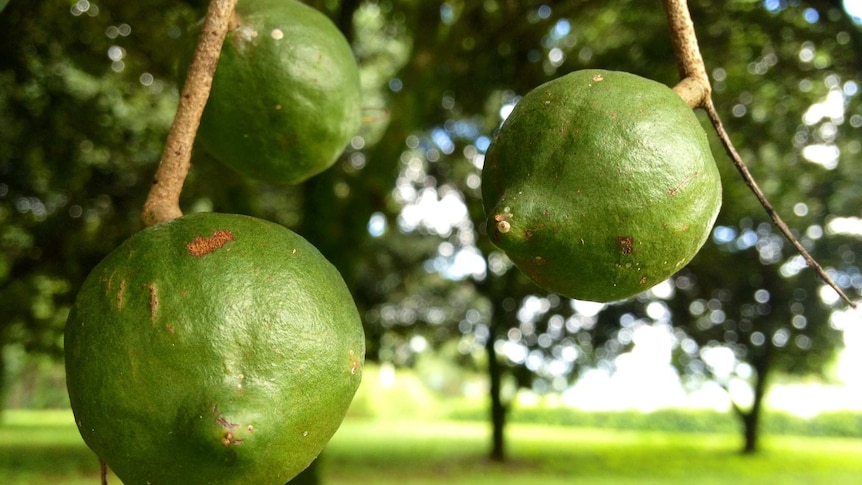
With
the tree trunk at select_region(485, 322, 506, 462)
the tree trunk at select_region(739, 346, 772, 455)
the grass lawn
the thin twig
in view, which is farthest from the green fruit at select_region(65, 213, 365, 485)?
the tree trunk at select_region(485, 322, 506, 462)

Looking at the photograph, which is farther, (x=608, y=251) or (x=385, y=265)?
(x=385, y=265)

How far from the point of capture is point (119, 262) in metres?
1.29

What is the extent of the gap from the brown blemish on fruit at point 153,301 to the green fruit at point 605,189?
1.96 feet

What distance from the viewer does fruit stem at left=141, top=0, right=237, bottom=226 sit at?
52.6 inches

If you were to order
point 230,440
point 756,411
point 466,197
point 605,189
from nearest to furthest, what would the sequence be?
point 230,440, point 605,189, point 466,197, point 756,411

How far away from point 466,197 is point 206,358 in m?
10.4

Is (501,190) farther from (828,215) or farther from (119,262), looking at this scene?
(828,215)

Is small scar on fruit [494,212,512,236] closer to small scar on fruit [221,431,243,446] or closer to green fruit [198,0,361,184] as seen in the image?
small scar on fruit [221,431,243,446]

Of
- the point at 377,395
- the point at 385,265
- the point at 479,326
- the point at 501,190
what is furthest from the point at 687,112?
the point at 377,395

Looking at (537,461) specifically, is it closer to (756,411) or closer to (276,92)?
(756,411)

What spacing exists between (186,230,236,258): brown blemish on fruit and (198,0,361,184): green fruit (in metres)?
0.64

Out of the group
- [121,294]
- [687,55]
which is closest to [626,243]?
[687,55]

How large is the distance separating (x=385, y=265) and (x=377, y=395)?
22609mm

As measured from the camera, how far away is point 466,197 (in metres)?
11.5
